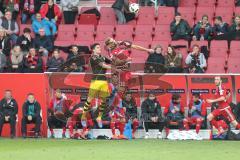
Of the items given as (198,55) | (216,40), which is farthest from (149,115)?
(216,40)

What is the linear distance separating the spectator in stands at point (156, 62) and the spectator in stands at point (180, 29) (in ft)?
5.91

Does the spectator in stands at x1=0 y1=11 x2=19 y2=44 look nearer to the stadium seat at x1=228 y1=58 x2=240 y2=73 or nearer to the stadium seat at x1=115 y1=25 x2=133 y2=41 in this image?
the stadium seat at x1=115 y1=25 x2=133 y2=41

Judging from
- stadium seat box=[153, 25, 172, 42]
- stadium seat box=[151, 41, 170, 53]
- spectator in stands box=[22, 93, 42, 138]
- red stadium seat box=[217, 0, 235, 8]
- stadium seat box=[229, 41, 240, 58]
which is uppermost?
red stadium seat box=[217, 0, 235, 8]

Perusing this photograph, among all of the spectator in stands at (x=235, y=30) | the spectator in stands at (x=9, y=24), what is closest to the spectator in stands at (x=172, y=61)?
the spectator in stands at (x=235, y=30)

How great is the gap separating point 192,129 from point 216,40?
12.5 feet

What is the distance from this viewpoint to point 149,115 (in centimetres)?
2208

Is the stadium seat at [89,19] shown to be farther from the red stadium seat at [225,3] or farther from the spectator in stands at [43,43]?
the red stadium seat at [225,3]

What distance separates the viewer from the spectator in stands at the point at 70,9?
26.4 m

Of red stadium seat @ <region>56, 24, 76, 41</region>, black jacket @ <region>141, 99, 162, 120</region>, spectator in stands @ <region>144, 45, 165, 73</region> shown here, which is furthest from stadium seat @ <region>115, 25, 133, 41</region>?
black jacket @ <region>141, 99, 162, 120</region>

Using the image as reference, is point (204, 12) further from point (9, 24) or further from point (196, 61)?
point (9, 24)

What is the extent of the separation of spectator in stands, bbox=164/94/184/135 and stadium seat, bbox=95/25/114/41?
4.34m

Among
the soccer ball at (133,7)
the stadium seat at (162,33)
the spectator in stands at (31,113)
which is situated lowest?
the spectator in stands at (31,113)

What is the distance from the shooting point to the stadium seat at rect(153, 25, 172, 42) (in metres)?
25.2

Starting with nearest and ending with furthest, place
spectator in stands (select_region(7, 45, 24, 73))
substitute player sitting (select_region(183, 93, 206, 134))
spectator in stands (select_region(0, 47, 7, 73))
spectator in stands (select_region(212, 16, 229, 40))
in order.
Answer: substitute player sitting (select_region(183, 93, 206, 134)) < spectator in stands (select_region(7, 45, 24, 73)) < spectator in stands (select_region(0, 47, 7, 73)) < spectator in stands (select_region(212, 16, 229, 40))
